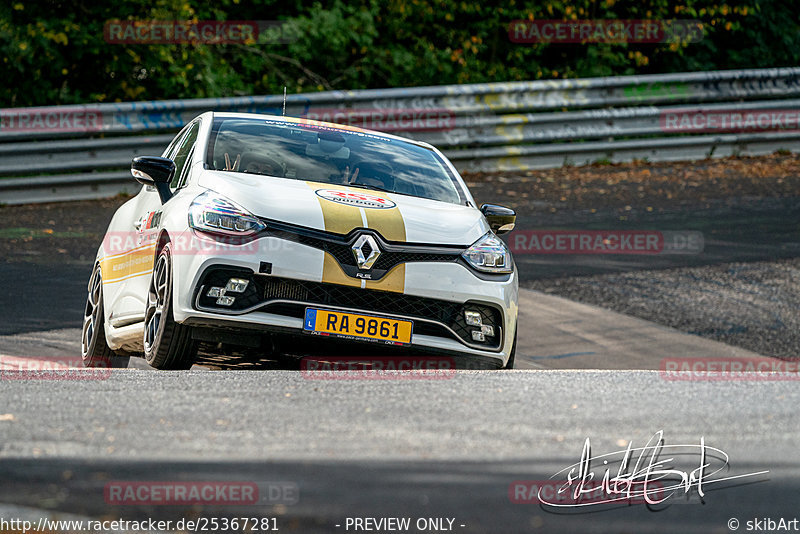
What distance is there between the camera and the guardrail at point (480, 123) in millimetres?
13578

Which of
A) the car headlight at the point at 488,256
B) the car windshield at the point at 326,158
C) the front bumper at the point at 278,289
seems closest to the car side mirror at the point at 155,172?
the car windshield at the point at 326,158

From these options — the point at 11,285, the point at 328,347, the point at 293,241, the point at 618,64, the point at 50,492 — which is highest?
the point at 618,64

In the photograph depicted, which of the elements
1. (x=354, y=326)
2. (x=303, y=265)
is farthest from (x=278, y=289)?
(x=354, y=326)

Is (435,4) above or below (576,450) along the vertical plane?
above

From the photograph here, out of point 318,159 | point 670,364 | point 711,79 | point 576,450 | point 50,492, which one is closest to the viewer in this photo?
point 50,492

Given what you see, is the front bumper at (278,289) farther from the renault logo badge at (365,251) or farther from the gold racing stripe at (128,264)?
the gold racing stripe at (128,264)

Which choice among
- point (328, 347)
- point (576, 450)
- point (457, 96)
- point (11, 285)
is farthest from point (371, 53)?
point (576, 450)

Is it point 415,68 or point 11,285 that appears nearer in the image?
point 11,285

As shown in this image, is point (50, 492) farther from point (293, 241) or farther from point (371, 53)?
point (371, 53)

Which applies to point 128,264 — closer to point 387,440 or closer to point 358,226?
point 358,226

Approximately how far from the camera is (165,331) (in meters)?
6.10

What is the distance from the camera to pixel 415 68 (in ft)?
60.4

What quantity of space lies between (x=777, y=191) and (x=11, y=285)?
9899 millimetres

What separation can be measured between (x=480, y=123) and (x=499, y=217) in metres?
8.96
